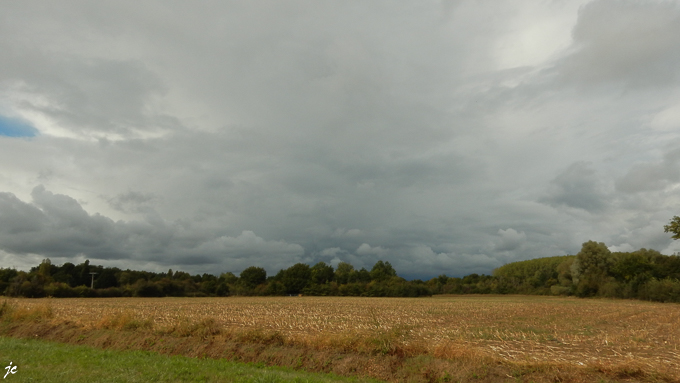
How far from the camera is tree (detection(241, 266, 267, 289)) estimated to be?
144000 millimetres

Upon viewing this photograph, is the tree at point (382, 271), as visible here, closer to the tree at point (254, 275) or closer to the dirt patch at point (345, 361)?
the tree at point (254, 275)

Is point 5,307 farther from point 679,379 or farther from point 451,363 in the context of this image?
point 679,379

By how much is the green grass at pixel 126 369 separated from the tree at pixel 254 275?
130 m

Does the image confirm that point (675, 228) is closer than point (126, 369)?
No

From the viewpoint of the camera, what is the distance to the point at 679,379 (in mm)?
11430

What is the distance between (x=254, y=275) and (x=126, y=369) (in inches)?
5426

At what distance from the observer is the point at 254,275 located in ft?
480

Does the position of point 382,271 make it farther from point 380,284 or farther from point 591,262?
point 591,262

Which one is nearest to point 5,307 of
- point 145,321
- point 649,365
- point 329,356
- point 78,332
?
point 78,332

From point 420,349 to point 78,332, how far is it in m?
18.8

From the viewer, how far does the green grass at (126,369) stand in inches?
471

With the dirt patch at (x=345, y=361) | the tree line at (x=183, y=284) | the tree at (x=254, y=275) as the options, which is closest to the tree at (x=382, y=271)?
the tree line at (x=183, y=284)

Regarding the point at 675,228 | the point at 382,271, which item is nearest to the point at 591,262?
the point at 675,228

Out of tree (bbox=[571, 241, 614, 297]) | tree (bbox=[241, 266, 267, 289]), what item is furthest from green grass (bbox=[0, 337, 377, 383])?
tree (bbox=[241, 266, 267, 289])
